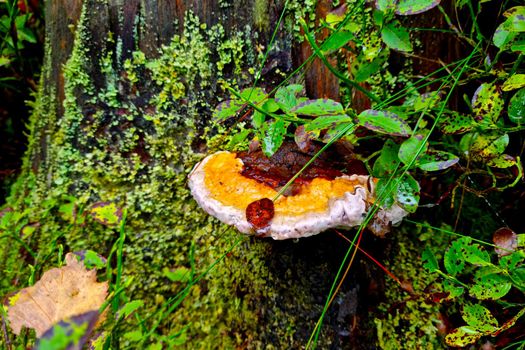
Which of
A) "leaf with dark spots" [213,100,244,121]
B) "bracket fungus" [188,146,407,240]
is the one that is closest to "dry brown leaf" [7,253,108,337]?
"bracket fungus" [188,146,407,240]

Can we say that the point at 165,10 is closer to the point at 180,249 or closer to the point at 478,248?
the point at 180,249

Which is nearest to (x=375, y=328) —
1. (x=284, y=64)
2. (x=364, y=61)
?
(x=364, y=61)

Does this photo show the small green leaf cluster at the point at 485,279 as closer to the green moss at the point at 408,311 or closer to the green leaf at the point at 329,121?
the green moss at the point at 408,311

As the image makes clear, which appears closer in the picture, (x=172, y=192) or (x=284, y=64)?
(x=284, y=64)

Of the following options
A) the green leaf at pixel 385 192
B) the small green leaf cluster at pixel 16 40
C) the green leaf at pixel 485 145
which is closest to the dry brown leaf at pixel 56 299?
the green leaf at pixel 385 192

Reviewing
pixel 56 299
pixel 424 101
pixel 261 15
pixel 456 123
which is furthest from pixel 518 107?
pixel 56 299

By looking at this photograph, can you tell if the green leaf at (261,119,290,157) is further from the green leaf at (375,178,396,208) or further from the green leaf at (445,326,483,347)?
the green leaf at (445,326,483,347)

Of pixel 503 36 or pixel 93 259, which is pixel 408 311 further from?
pixel 93 259
